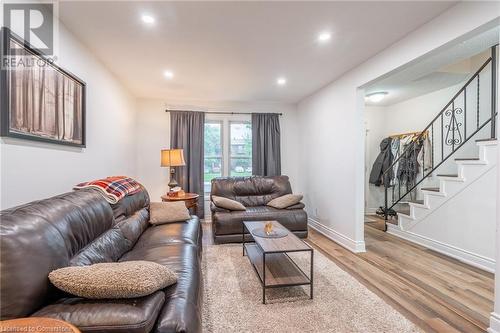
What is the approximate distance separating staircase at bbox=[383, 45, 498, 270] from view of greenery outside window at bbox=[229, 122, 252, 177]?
2.86 metres

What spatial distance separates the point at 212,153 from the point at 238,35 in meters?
2.99

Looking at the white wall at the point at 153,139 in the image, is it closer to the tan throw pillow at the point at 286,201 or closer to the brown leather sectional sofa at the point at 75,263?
the tan throw pillow at the point at 286,201

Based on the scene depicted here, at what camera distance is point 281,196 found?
14.3 feet

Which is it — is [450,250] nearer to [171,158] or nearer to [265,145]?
[265,145]

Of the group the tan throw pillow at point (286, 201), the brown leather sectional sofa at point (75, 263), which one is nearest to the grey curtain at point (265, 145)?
the tan throw pillow at point (286, 201)

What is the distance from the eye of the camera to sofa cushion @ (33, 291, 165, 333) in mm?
979

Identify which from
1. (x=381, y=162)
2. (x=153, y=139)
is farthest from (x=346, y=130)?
(x=153, y=139)

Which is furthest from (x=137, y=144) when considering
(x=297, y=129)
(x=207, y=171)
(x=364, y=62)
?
(x=364, y=62)

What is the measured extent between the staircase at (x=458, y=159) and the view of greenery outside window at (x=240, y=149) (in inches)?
113

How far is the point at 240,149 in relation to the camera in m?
5.32

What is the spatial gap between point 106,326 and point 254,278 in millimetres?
1730

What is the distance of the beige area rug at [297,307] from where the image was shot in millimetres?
1799

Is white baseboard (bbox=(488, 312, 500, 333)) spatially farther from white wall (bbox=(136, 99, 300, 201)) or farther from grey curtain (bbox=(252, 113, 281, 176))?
white wall (bbox=(136, 99, 300, 201))

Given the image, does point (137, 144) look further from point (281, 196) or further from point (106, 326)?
point (106, 326)
